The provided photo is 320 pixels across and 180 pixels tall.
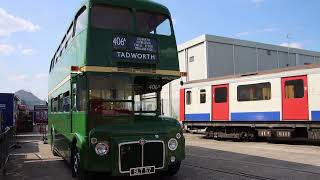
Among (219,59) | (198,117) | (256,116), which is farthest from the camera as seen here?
(219,59)

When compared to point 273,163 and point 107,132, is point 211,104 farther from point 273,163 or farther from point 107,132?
point 107,132

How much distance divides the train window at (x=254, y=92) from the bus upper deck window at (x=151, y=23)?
35.6ft

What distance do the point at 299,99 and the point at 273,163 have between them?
676cm

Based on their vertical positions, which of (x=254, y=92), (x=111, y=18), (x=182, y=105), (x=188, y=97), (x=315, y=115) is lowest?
(x=315, y=115)

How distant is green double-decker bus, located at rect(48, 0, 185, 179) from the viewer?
8438 millimetres

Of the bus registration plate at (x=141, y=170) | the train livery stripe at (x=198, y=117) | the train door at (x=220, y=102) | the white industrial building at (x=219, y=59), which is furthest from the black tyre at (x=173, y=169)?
the white industrial building at (x=219, y=59)

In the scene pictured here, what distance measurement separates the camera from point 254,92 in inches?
791

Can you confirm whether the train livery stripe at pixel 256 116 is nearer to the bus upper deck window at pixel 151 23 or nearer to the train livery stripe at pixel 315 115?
the train livery stripe at pixel 315 115

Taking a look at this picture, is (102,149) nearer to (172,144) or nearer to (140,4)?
(172,144)

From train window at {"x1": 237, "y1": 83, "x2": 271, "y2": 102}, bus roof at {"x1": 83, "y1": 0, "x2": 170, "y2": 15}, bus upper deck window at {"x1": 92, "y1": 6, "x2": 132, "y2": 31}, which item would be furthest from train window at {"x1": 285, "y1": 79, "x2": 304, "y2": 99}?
bus upper deck window at {"x1": 92, "y1": 6, "x2": 132, "y2": 31}

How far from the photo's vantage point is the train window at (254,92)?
765 inches

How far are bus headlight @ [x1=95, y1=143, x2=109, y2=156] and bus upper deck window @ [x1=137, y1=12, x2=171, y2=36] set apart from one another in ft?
9.28

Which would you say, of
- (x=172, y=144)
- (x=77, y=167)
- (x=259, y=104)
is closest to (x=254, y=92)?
(x=259, y=104)

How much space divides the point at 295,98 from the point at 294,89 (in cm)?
41
